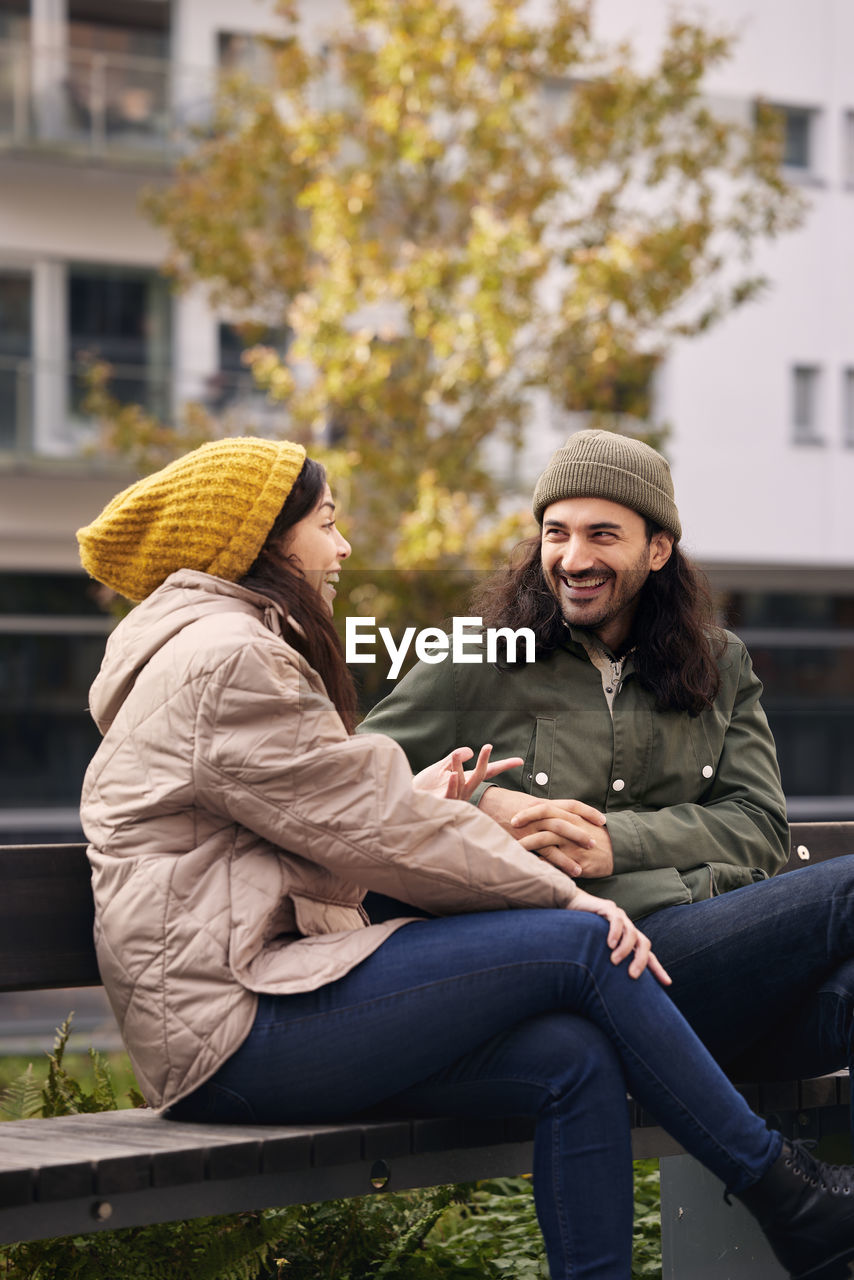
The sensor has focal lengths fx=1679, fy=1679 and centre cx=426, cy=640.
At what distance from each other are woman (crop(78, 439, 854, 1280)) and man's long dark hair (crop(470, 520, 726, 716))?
0.76 m

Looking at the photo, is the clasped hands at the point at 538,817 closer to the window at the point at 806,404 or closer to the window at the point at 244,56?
the window at the point at 244,56

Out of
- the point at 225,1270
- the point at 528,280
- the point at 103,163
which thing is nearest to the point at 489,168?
the point at 528,280

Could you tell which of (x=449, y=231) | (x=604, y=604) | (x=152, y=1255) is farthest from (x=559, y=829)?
(x=449, y=231)

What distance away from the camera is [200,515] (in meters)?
2.82

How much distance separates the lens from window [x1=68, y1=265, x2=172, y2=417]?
666 inches

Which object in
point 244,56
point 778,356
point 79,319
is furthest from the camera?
point 778,356

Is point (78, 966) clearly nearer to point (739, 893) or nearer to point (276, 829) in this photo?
point (276, 829)

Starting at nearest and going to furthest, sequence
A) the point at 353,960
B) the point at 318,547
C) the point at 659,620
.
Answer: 1. the point at 353,960
2. the point at 318,547
3. the point at 659,620

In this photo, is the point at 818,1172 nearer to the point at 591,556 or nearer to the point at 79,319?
the point at 591,556

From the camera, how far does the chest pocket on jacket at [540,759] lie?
3256 mm

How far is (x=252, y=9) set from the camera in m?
17.1

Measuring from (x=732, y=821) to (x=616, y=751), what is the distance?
27cm

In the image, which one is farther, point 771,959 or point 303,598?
point 771,959

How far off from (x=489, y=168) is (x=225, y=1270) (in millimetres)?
8427
